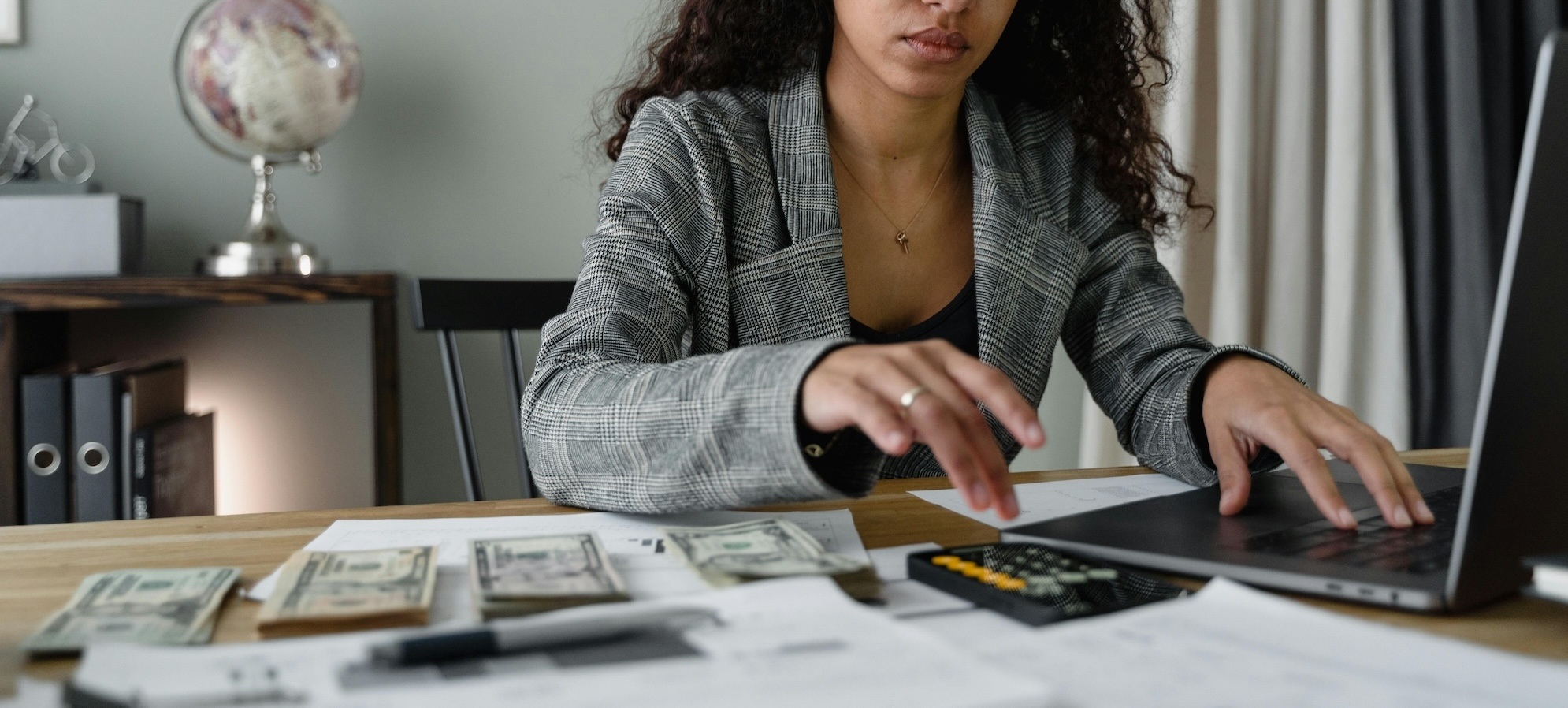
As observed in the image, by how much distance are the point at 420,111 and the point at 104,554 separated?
1.39m

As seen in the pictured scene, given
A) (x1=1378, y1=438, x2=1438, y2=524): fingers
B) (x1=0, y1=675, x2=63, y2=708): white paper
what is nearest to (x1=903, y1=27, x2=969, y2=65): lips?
(x1=1378, y1=438, x2=1438, y2=524): fingers

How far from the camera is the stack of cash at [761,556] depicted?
55 centimetres

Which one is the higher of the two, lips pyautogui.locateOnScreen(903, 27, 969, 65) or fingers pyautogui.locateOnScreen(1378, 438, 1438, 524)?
lips pyautogui.locateOnScreen(903, 27, 969, 65)

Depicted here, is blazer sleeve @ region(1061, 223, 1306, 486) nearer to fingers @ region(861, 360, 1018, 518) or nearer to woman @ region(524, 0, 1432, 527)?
woman @ region(524, 0, 1432, 527)

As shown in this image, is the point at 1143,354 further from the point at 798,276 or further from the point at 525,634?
the point at 525,634

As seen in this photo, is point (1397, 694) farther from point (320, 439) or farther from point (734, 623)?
point (320, 439)

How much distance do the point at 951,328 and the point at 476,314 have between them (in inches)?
20.8

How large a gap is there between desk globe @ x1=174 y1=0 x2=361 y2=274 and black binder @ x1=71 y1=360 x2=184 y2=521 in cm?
24

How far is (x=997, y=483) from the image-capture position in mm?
572

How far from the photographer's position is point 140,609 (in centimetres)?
52

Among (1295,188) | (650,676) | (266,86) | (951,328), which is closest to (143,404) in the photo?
(266,86)

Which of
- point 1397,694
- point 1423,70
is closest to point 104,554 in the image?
point 1397,694

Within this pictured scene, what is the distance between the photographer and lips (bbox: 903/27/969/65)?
104 centimetres

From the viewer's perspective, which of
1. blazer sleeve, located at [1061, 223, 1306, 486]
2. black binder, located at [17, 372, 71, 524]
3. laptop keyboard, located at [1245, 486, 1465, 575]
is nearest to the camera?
laptop keyboard, located at [1245, 486, 1465, 575]
